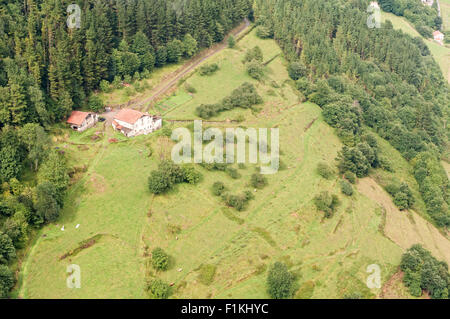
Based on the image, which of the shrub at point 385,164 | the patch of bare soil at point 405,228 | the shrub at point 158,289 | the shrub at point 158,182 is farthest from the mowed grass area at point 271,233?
the shrub at point 385,164

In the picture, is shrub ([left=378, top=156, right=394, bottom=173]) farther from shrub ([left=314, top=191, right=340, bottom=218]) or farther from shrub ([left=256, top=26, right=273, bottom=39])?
shrub ([left=256, top=26, right=273, bottom=39])

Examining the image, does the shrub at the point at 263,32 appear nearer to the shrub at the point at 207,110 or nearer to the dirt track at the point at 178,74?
the dirt track at the point at 178,74

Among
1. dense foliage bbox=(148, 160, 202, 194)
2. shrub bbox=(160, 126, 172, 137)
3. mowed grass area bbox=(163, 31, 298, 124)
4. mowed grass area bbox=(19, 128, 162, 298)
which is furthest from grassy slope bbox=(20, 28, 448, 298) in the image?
mowed grass area bbox=(163, 31, 298, 124)

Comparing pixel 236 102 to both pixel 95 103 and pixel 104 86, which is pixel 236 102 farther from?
pixel 95 103

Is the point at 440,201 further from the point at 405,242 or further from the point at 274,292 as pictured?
the point at 274,292

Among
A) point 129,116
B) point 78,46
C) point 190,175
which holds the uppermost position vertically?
point 78,46

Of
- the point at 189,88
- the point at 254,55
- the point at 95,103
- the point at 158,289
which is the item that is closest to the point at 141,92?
the point at 189,88
